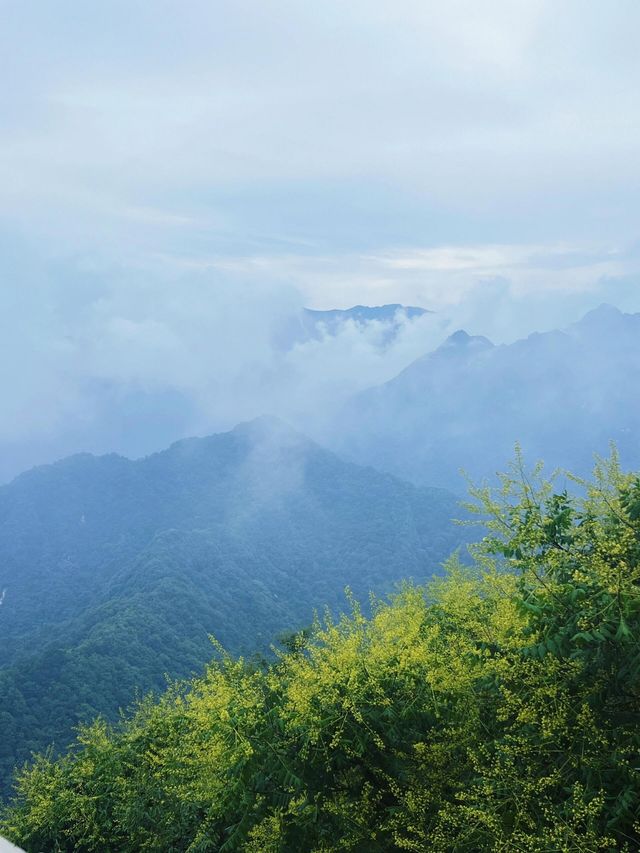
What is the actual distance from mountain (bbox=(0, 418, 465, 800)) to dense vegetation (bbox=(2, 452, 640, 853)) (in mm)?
32606

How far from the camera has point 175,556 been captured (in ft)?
333

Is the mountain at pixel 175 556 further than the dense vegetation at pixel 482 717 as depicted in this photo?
Yes

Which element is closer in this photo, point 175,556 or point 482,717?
point 482,717

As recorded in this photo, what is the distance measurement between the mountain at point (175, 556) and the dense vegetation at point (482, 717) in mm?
32606

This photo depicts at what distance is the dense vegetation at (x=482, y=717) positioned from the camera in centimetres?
595

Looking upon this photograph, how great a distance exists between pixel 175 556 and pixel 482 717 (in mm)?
98312

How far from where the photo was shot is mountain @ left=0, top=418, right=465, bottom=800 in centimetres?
5528

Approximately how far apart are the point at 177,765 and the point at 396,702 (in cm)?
625

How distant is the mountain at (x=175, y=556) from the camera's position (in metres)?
55.3

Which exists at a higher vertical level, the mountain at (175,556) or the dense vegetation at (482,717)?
the dense vegetation at (482,717)

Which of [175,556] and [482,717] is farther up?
[482,717]

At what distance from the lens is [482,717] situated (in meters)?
7.91

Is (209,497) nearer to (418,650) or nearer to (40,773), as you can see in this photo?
(40,773)

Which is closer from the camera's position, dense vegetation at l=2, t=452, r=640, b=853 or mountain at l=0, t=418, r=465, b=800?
dense vegetation at l=2, t=452, r=640, b=853
